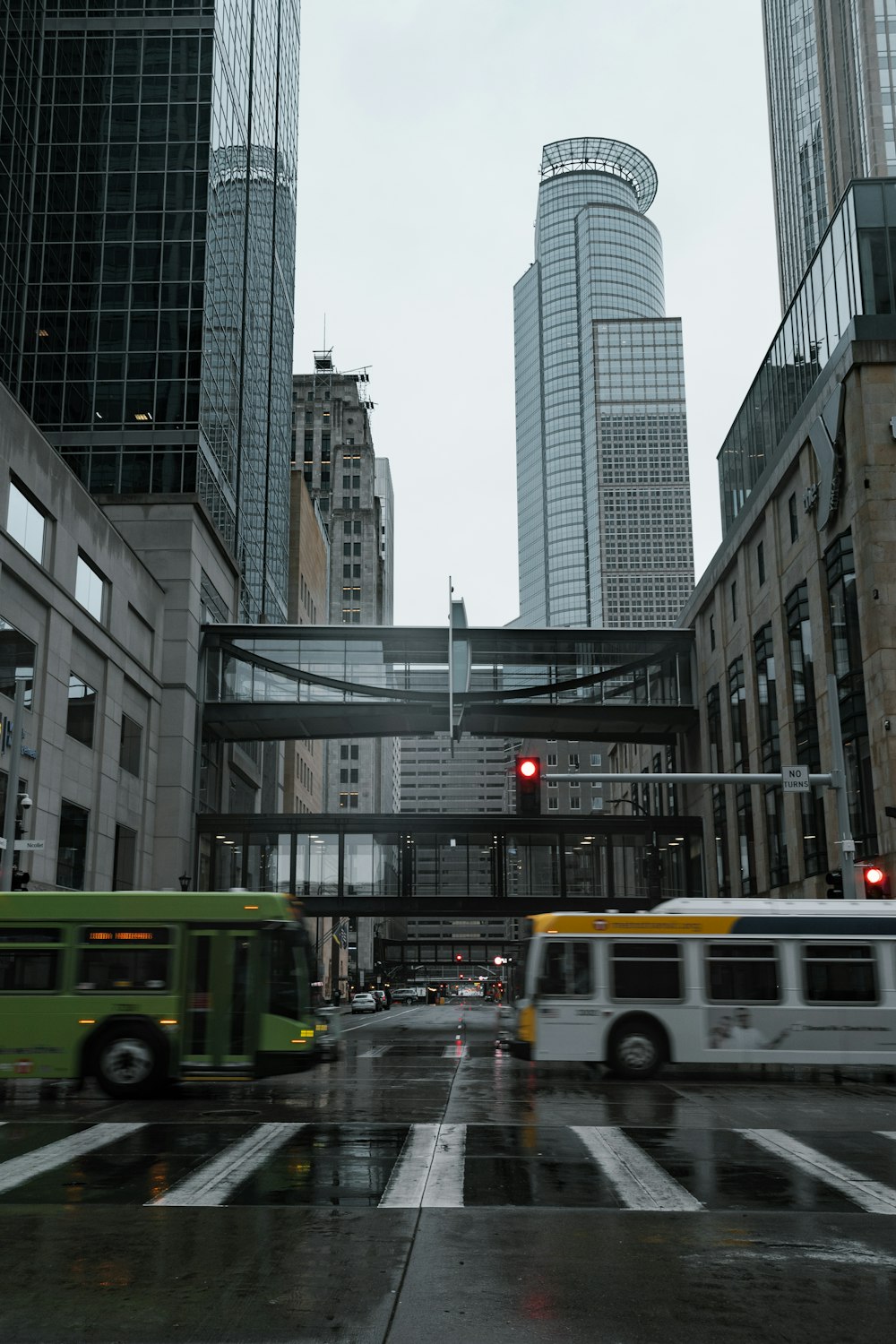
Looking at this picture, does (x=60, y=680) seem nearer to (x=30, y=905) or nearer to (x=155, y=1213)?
(x=30, y=905)

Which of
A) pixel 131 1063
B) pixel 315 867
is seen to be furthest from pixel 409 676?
pixel 131 1063

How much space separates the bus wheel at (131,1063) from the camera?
63.4 feet

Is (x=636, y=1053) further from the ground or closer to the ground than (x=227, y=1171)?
further from the ground

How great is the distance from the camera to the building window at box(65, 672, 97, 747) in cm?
4338

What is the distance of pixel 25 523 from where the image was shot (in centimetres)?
3934

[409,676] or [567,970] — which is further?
[409,676]

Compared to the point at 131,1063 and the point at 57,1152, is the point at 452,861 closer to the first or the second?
the point at 131,1063

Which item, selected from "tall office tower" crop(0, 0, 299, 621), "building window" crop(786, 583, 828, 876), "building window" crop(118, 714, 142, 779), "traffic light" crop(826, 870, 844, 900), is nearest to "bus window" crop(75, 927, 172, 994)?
"traffic light" crop(826, 870, 844, 900)

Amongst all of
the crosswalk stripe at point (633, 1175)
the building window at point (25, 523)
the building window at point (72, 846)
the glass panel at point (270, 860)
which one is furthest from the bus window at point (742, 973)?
the glass panel at point (270, 860)

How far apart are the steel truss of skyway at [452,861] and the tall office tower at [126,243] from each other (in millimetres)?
16672

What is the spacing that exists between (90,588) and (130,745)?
802 cm

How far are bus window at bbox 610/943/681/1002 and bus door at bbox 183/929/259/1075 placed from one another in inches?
278

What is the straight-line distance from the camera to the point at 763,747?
47375mm

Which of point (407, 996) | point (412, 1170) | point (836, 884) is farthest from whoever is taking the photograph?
point (407, 996)
